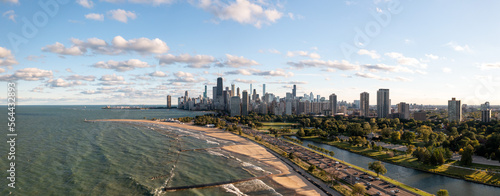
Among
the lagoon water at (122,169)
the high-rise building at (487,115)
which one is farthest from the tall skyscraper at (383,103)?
the lagoon water at (122,169)

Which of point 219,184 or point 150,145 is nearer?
point 219,184

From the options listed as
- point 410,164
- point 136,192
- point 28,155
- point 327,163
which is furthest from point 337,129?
point 28,155

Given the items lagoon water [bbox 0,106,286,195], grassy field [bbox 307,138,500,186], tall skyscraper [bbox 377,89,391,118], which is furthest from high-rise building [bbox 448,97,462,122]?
lagoon water [bbox 0,106,286,195]

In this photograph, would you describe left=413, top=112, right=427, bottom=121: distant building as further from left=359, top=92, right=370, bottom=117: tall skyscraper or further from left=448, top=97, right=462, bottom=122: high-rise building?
left=359, top=92, right=370, bottom=117: tall skyscraper

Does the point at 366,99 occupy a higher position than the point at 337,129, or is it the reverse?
the point at 366,99

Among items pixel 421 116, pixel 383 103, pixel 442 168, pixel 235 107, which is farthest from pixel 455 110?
pixel 235 107

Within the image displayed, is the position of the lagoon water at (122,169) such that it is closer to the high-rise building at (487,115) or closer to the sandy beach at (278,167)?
the sandy beach at (278,167)

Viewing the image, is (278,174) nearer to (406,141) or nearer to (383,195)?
(383,195)

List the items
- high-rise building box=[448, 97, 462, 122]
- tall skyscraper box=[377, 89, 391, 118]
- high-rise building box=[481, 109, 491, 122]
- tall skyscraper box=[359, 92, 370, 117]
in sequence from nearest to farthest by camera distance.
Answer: high-rise building box=[481, 109, 491, 122] < high-rise building box=[448, 97, 462, 122] < tall skyscraper box=[377, 89, 391, 118] < tall skyscraper box=[359, 92, 370, 117]

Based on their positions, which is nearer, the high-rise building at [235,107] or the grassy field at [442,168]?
the grassy field at [442,168]
